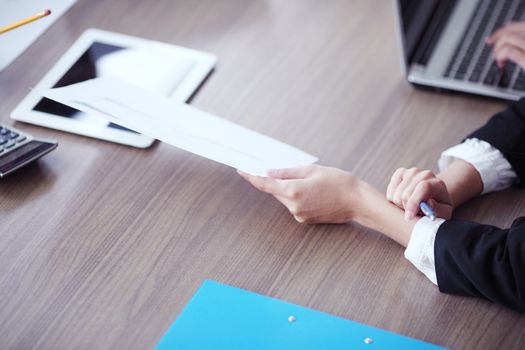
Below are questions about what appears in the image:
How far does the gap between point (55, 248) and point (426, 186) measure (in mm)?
518

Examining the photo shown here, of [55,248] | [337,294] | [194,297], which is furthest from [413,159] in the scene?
[55,248]

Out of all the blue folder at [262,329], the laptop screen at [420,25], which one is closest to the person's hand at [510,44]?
the laptop screen at [420,25]

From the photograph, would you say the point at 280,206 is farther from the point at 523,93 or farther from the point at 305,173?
the point at 523,93

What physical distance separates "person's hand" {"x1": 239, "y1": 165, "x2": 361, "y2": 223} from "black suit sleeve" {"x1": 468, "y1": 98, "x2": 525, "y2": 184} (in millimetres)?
223

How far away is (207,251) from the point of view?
1.01 metres

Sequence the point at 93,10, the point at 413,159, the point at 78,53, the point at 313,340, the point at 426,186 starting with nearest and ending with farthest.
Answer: the point at 313,340 → the point at 426,186 → the point at 413,159 → the point at 78,53 → the point at 93,10

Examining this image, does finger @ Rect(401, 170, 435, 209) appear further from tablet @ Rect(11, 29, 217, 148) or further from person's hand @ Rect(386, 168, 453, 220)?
tablet @ Rect(11, 29, 217, 148)

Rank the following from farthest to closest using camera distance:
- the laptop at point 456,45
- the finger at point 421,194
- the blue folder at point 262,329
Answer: the laptop at point 456,45 → the finger at point 421,194 → the blue folder at point 262,329

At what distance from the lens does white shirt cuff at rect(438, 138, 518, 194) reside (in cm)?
106

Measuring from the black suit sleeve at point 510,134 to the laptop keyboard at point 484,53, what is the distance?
136 millimetres

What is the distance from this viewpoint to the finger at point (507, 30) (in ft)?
4.23

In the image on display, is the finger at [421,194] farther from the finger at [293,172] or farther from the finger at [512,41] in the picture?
the finger at [512,41]

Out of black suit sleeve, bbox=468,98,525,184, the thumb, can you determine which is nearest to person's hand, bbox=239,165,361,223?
the thumb

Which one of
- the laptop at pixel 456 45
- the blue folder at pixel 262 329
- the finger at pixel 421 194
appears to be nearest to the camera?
the blue folder at pixel 262 329
